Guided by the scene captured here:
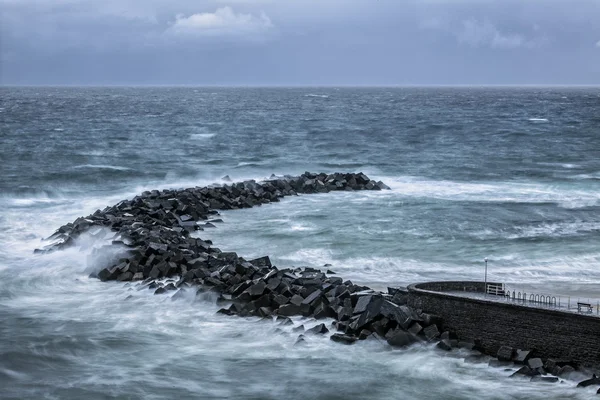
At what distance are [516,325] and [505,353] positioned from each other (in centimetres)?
79

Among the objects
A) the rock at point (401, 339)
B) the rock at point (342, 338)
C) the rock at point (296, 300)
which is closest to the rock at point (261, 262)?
the rock at point (296, 300)

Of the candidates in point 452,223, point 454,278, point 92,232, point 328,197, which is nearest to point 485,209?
point 452,223

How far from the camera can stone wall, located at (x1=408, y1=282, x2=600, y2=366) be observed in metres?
21.4

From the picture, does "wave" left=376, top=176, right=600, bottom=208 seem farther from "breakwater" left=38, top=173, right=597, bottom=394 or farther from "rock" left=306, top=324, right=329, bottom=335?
"rock" left=306, top=324, right=329, bottom=335

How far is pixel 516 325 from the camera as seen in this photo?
22469 mm

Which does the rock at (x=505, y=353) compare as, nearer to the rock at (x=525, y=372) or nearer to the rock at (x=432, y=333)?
the rock at (x=525, y=372)

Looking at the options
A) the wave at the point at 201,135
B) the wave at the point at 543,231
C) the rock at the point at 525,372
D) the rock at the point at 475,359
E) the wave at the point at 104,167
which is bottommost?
the rock at the point at 475,359

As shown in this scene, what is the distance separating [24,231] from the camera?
39.8m

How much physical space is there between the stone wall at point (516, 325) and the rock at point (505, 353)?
0.76ft

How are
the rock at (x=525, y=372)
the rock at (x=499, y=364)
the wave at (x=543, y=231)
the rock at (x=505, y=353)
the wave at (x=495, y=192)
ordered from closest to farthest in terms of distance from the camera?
the rock at (x=525, y=372) → the rock at (x=499, y=364) → the rock at (x=505, y=353) → the wave at (x=543, y=231) → the wave at (x=495, y=192)

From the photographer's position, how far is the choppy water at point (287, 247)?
21734 mm

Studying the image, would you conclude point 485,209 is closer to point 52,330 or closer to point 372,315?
point 372,315

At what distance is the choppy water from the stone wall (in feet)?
3.21

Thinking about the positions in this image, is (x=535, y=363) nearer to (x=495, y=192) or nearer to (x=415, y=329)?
(x=415, y=329)
